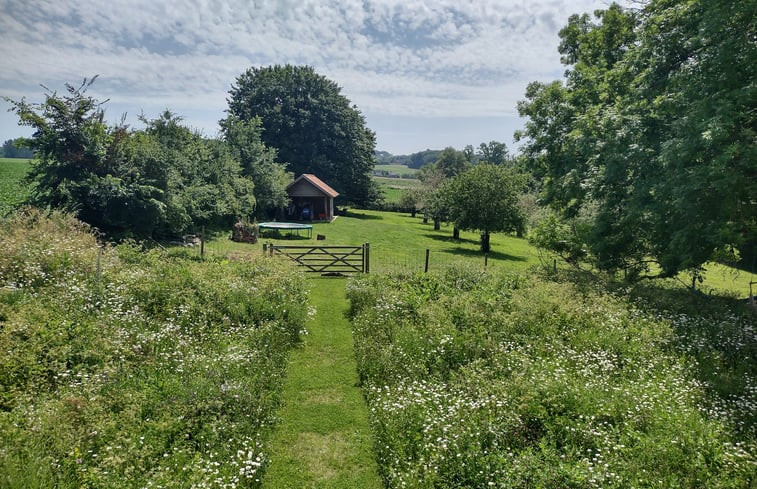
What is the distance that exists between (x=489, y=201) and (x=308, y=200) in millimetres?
22090

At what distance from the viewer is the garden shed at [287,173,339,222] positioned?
44.2 meters

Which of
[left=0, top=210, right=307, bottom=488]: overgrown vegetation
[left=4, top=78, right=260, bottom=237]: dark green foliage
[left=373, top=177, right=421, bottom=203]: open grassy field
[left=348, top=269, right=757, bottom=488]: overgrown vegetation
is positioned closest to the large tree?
[left=373, top=177, right=421, bottom=203]: open grassy field

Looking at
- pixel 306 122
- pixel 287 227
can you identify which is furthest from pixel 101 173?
pixel 306 122

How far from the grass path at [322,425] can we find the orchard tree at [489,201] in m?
23.1

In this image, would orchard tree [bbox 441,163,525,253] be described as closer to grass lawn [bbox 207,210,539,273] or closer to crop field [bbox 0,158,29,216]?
grass lawn [bbox 207,210,539,273]

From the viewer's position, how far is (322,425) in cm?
793

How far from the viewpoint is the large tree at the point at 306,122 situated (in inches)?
2105

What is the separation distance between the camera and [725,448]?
633 centimetres

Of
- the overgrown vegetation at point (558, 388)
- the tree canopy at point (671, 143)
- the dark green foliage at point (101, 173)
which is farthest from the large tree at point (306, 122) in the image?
the overgrown vegetation at point (558, 388)

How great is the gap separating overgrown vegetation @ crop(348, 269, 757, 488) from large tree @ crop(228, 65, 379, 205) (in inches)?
1759

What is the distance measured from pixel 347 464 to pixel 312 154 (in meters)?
51.3

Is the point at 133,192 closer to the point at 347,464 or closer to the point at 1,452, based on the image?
the point at 1,452

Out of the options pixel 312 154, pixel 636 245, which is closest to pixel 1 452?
pixel 636 245

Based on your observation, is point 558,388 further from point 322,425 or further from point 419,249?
point 419,249
